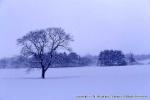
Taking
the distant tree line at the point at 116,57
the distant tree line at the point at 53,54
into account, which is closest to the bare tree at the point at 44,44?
the distant tree line at the point at 53,54

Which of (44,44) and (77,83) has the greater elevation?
(44,44)

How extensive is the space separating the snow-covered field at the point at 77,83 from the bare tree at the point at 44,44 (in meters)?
0.04

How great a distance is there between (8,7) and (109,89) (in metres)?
0.50

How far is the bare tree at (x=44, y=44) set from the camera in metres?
0.87

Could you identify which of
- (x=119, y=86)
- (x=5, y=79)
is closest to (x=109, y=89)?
(x=119, y=86)

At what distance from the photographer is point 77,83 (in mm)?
875

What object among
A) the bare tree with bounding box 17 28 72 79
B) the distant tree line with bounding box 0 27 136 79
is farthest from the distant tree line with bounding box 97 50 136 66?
the bare tree with bounding box 17 28 72 79

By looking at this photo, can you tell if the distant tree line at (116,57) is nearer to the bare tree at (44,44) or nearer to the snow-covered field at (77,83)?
the snow-covered field at (77,83)

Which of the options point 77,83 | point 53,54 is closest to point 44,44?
point 53,54

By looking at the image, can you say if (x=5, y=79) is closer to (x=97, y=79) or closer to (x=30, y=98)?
(x=30, y=98)

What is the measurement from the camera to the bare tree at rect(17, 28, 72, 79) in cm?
87

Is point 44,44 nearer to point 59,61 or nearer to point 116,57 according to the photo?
point 59,61

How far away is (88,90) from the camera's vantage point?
873mm

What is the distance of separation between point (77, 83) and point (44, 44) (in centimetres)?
19
